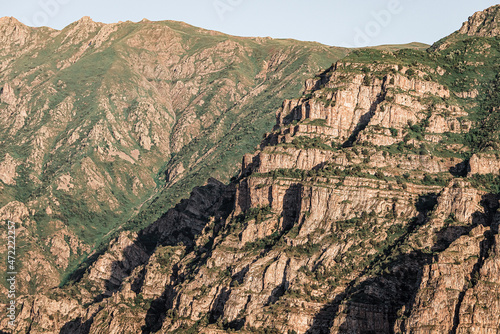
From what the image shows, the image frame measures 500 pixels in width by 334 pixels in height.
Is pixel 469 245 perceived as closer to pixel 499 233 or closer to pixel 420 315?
pixel 499 233

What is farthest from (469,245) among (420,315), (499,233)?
(420,315)

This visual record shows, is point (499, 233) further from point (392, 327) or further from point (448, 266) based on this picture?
point (392, 327)

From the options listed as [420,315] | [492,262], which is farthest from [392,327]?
[492,262]

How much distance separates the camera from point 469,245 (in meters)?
200

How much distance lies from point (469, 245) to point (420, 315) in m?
19.9

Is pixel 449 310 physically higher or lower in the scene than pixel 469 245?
lower

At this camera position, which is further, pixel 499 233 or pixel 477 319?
pixel 499 233

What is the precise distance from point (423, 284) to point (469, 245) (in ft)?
45.7

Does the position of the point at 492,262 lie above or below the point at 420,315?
above

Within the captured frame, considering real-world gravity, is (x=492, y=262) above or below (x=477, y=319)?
above

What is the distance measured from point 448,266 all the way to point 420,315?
1098 cm

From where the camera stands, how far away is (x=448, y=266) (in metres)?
192

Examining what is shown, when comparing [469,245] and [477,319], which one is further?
[469,245]

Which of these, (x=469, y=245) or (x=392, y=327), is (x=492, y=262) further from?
(x=392, y=327)
